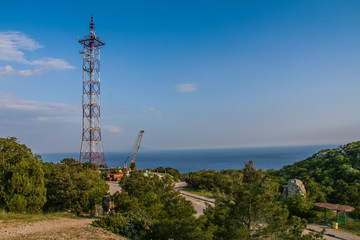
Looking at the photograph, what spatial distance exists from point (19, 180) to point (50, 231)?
6.14 metres

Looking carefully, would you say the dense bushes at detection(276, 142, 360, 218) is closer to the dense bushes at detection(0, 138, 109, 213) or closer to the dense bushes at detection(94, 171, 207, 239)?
the dense bushes at detection(94, 171, 207, 239)

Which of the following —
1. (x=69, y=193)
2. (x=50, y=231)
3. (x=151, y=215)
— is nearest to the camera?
(x=50, y=231)

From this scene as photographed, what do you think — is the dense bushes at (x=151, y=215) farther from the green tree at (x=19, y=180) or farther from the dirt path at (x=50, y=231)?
the green tree at (x=19, y=180)

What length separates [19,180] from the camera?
52.0ft

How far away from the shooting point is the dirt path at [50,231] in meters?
10.7

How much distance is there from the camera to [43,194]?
17.1 meters

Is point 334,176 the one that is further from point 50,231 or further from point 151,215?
point 50,231

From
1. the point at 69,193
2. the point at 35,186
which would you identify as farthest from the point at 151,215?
the point at 35,186

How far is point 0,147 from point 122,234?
11.1 meters

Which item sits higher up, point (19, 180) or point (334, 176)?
point (19, 180)

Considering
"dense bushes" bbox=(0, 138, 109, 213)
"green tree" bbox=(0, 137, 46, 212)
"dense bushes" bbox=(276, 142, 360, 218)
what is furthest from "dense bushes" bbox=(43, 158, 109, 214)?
"dense bushes" bbox=(276, 142, 360, 218)

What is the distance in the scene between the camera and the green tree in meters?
15.6

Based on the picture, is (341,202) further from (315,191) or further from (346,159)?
(346,159)

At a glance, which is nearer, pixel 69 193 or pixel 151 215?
pixel 151 215
